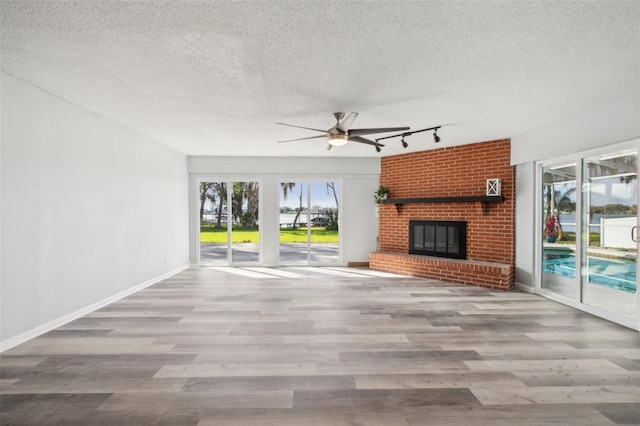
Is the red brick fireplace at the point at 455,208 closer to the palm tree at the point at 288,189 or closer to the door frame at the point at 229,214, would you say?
the palm tree at the point at 288,189

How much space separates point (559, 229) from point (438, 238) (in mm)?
1988

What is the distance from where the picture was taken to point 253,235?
709 cm

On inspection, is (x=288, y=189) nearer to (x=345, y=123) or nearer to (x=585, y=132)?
(x=345, y=123)

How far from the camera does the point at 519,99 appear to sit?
3422 mm

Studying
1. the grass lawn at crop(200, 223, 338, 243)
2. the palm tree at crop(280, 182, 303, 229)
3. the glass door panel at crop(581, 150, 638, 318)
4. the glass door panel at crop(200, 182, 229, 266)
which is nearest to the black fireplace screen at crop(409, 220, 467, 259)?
the grass lawn at crop(200, 223, 338, 243)

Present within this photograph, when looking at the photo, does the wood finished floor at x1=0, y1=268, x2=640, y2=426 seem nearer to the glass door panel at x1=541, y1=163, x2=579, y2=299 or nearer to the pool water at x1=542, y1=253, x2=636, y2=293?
the pool water at x1=542, y1=253, x2=636, y2=293

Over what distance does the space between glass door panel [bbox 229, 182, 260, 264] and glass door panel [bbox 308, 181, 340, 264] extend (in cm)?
129

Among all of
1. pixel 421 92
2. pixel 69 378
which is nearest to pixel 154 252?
pixel 69 378

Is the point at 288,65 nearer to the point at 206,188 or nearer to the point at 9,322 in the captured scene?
the point at 9,322

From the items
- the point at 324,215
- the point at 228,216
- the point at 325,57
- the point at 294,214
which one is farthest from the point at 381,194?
the point at 325,57

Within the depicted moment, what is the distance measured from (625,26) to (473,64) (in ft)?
3.12

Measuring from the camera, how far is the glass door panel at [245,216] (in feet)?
22.9

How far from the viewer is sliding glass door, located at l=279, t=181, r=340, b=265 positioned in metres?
7.09

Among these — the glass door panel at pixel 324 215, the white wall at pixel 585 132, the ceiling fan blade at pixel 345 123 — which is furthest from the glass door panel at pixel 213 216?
the white wall at pixel 585 132
